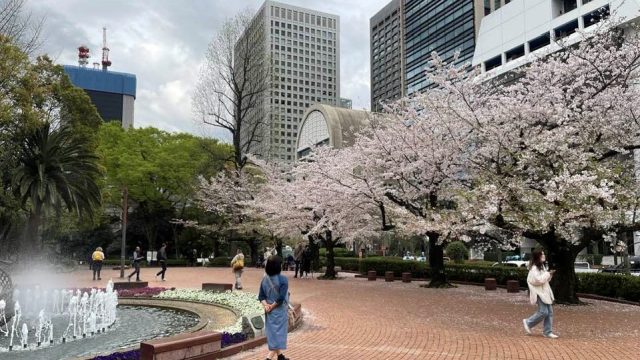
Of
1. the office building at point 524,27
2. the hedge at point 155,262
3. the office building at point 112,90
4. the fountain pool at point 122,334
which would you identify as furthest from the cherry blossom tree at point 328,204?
the office building at point 112,90

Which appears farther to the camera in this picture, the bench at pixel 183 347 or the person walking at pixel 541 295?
the person walking at pixel 541 295

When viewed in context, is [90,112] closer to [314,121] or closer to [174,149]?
[174,149]

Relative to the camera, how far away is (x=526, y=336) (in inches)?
384

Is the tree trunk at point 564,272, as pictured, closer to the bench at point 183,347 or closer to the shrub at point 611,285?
the shrub at point 611,285

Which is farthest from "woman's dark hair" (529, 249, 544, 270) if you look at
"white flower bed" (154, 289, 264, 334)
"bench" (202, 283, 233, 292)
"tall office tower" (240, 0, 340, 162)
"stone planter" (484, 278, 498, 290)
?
"tall office tower" (240, 0, 340, 162)

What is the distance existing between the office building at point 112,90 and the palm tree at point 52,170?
285ft

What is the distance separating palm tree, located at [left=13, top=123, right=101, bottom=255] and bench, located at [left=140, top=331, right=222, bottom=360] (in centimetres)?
1457

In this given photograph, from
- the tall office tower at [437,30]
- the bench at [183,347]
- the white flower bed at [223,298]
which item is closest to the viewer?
the bench at [183,347]

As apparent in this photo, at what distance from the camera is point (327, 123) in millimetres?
83125

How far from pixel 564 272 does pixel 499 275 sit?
6432mm

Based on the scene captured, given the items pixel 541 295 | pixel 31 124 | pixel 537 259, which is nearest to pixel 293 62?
pixel 31 124

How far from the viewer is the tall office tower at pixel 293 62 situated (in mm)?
42781

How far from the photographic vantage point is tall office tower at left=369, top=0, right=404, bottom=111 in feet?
417

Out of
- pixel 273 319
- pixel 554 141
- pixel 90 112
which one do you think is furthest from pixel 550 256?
pixel 90 112
